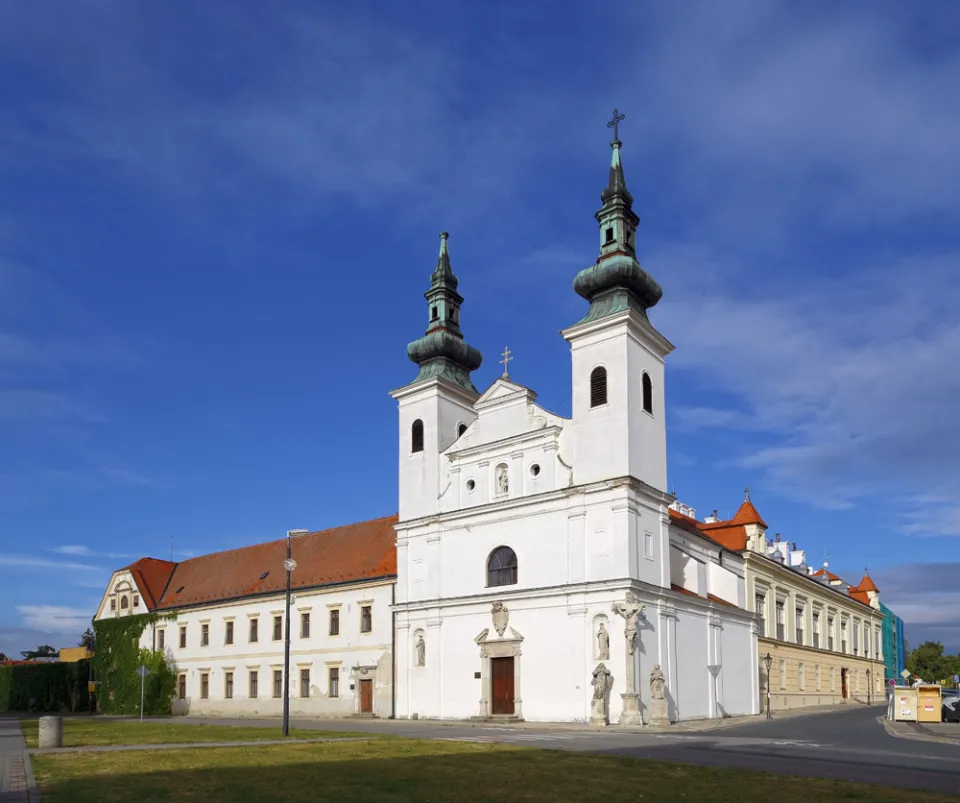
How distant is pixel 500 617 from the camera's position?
38.2 meters

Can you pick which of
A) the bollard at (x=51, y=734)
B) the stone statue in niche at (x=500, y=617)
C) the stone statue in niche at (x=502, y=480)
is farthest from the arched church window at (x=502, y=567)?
the bollard at (x=51, y=734)

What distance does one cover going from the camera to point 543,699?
36.3 m

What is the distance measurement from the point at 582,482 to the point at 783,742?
14.6 meters

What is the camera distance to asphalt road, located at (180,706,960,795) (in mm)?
16078

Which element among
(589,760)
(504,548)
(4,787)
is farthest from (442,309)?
(4,787)

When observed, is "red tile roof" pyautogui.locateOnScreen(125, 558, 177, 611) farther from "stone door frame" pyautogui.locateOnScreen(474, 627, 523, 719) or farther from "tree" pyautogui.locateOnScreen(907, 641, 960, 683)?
"tree" pyautogui.locateOnScreen(907, 641, 960, 683)

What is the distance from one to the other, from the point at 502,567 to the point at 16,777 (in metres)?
24.9

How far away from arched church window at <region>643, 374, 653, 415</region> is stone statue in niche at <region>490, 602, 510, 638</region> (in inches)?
390

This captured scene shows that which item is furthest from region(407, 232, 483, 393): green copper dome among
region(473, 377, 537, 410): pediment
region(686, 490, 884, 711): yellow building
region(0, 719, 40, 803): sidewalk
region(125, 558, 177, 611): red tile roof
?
region(125, 558, 177, 611): red tile roof

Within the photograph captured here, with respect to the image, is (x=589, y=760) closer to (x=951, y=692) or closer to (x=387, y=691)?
(x=387, y=691)

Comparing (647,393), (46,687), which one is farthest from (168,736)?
(46,687)

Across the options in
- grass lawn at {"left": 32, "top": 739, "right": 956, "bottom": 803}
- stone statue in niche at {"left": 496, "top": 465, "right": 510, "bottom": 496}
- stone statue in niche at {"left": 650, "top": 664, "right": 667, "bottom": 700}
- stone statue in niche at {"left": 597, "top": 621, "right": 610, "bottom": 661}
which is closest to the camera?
grass lawn at {"left": 32, "top": 739, "right": 956, "bottom": 803}

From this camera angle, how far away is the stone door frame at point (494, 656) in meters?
37.1

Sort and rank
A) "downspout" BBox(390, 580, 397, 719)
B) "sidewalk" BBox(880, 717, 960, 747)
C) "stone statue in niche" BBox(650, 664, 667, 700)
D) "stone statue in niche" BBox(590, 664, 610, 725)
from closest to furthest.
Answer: "sidewalk" BBox(880, 717, 960, 747), "stone statue in niche" BBox(590, 664, 610, 725), "stone statue in niche" BBox(650, 664, 667, 700), "downspout" BBox(390, 580, 397, 719)
